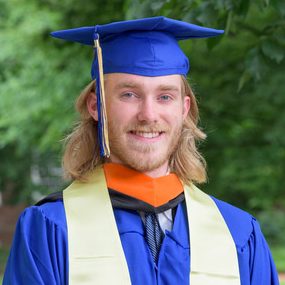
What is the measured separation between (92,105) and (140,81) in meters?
0.32

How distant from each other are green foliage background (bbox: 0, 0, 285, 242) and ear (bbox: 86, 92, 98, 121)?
1511 millimetres

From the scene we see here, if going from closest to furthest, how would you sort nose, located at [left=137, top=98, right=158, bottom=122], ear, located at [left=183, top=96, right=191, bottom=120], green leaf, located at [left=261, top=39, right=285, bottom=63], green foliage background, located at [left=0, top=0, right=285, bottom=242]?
nose, located at [left=137, top=98, right=158, bottom=122] → ear, located at [left=183, top=96, right=191, bottom=120] → green leaf, located at [left=261, top=39, right=285, bottom=63] → green foliage background, located at [left=0, top=0, right=285, bottom=242]

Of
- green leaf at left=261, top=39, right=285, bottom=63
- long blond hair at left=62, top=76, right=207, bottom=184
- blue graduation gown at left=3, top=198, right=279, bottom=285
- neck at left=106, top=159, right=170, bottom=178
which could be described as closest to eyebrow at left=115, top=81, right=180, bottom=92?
long blond hair at left=62, top=76, right=207, bottom=184

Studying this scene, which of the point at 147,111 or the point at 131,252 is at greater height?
the point at 147,111

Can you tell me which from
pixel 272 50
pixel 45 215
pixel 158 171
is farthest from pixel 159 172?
pixel 272 50

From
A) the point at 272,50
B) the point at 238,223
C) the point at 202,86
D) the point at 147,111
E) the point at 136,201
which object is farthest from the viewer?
the point at 202,86

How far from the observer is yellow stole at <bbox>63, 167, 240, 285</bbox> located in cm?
333

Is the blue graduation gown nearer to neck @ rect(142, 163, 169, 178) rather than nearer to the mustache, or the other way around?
neck @ rect(142, 163, 169, 178)

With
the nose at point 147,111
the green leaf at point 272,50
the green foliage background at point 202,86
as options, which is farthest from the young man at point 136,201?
the green foliage background at point 202,86

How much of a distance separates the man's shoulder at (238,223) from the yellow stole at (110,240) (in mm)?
25

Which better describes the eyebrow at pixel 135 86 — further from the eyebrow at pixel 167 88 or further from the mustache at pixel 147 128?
the mustache at pixel 147 128

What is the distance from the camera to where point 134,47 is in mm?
3568

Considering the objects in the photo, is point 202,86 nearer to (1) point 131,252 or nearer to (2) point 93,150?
(2) point 93,150

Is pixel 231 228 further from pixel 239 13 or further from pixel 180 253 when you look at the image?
pixel 239 13
